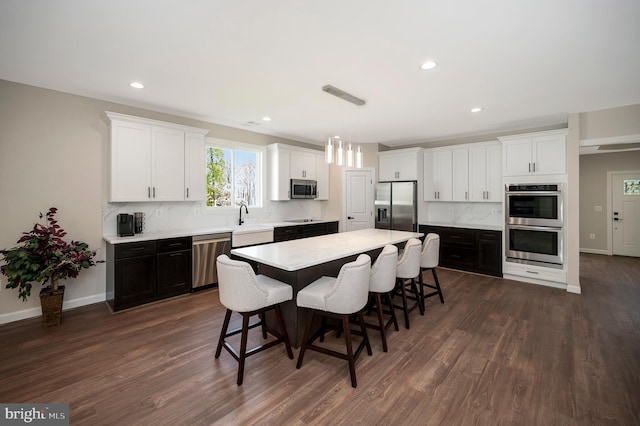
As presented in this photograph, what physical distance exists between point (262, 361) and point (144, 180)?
9.76 ft

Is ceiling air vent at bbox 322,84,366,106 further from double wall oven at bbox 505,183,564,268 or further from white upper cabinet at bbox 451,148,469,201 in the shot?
double wall oven at bbox 505,183,564,268

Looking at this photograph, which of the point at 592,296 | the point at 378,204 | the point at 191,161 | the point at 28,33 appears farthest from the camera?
the point at 378,204

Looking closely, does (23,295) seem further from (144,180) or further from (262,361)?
(262,361)

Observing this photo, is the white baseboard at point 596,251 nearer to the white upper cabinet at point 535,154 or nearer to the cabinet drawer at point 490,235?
the cabinet drawer at point 490,235

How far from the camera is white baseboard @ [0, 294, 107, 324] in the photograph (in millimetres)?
3193

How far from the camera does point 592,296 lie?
13.5 feet

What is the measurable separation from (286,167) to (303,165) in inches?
17.6

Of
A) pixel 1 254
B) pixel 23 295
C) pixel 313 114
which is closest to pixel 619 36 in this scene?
pixel 313 114

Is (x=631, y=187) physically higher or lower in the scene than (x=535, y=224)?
higher

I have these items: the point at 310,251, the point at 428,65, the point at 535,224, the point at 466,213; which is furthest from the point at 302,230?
the point at 535,224

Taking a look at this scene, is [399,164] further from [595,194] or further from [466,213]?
[595,194]

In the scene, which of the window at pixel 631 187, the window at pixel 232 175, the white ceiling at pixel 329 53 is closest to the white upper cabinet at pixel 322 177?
the window at pixel 232 175

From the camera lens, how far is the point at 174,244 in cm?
392

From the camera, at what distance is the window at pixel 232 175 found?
4965 millimetres
